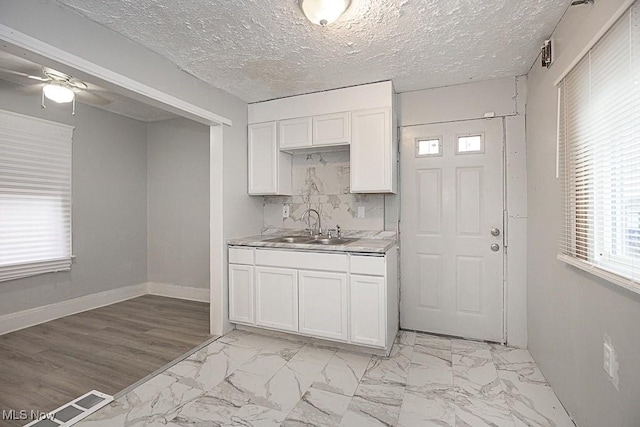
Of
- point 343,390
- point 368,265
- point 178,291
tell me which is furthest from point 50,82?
point 343,390

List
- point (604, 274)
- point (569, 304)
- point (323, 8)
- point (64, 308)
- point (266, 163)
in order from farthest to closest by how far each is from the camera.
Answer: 1. point (64, 308)
2. point (266, 163)
3. point (569, 304)
4. point (323, 8)
5. point (604, 274)

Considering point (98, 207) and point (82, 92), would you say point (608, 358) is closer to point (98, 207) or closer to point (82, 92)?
point (82, 92)

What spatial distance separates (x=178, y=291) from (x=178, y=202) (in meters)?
1.25

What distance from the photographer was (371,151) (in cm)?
290

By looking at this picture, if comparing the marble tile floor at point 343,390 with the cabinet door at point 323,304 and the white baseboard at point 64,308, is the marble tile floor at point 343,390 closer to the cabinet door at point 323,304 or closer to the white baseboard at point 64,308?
the cabinet door at point 323,304

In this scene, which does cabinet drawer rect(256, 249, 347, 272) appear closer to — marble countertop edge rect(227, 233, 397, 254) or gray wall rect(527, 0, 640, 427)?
marble countertop edge rect(227, 233, 397, 254)

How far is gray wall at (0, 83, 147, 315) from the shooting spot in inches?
128

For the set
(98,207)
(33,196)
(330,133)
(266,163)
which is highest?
(330,133)

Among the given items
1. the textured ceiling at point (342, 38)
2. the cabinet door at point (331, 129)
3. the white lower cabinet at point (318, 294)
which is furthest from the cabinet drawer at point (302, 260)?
the textured ceiling at point (342, 38)

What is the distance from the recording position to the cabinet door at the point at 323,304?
2.65 metres

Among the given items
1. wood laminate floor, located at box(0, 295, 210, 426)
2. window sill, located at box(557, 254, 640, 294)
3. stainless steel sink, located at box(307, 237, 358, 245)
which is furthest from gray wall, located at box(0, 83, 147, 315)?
window sill, located at box(557, 254, 640, 294)

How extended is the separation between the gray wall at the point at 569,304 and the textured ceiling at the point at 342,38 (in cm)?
31

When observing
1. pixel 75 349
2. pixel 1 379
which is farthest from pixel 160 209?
pixel 1 379

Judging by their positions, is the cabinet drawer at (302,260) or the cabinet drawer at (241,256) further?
the cabinet drawer at (241,256)
